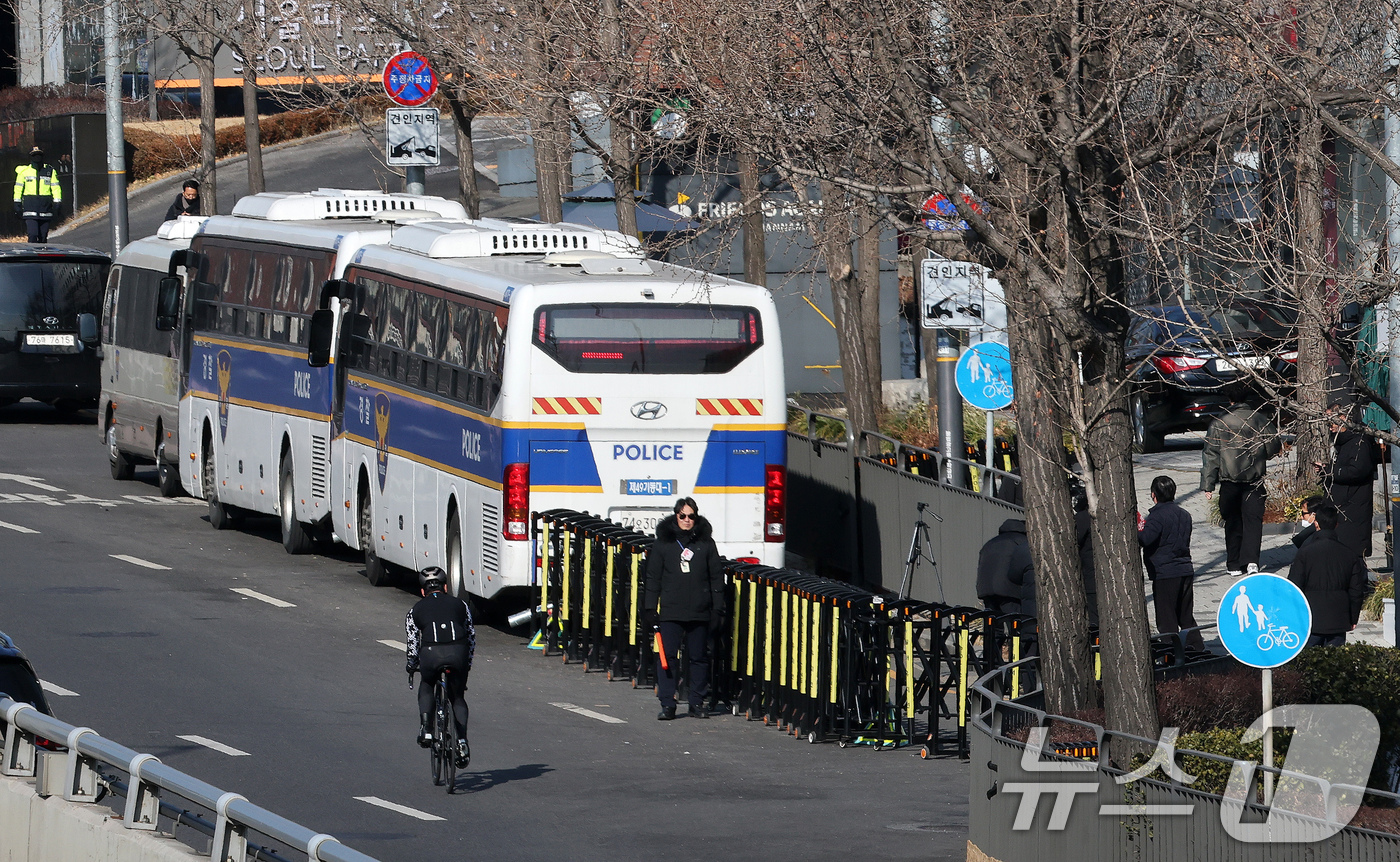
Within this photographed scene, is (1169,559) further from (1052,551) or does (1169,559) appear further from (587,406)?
(587,406)

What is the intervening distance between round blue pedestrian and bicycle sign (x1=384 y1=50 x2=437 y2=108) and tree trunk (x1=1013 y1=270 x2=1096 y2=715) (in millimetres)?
14132

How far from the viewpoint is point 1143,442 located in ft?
102

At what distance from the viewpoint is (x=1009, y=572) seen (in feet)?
56.9

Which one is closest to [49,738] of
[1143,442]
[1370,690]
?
[1370,690]

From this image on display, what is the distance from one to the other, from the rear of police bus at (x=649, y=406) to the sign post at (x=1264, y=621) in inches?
342

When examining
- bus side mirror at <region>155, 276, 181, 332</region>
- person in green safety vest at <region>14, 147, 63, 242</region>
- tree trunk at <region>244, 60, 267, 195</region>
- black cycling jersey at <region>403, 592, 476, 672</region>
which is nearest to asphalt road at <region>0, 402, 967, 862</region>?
black cycling jersey at <region>403, 592, 476, 672</region>

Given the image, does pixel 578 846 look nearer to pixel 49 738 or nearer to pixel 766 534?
pixel 49 738

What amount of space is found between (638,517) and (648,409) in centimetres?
97

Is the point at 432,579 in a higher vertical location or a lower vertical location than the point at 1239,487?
higher

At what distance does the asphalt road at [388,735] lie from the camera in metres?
13.0

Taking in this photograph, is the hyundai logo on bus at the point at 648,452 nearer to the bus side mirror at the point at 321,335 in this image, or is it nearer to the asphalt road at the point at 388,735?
the asphalt road at the point at 388,735

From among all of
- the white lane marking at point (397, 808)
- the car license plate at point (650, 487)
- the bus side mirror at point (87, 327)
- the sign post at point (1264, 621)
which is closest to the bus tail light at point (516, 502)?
the car license plate at point (650, 487)

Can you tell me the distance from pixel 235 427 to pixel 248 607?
217 inches

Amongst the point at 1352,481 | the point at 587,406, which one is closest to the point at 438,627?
the point at 587,406
